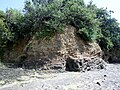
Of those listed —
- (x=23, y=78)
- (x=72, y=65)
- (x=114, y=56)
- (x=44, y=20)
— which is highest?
(x=44, y=20)

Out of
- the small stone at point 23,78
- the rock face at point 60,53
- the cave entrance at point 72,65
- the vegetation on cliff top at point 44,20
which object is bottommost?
the small stone at point 23,78

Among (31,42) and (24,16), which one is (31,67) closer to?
(31,42)

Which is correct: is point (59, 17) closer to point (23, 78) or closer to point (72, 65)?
point (72, 65)

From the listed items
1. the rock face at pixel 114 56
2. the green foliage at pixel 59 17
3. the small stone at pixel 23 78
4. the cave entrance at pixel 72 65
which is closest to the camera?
the small stone at pixel 23 78

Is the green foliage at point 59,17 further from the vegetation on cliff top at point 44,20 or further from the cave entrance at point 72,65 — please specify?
the cave entrance at point 72,65

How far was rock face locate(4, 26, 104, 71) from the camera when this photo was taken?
1002 inches

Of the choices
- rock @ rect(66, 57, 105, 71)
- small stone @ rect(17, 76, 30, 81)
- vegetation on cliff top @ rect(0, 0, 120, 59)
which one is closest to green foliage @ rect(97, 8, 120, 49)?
vegetation on cliff top @ rect(0, 0, 120, 59)

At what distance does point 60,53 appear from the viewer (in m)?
26.0

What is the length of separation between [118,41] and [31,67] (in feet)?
Result: 67.5

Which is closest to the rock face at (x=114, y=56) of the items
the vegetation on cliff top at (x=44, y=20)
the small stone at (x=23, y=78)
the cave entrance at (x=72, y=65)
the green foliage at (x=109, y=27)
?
the green foliage at (x=109, y=27)

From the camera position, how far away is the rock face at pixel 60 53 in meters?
25.5

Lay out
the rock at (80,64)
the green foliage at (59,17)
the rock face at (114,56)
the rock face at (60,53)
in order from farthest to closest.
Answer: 1. the rock face at (114,56)
2. the green foliage at (59,17)
3. the rock at (80,64)
4. the rock face at (60,53)

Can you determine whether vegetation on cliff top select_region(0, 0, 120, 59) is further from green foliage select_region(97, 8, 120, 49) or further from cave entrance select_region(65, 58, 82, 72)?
green foliage select_region(97, 8, 120, 49)

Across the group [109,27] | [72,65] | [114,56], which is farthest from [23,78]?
[114,56]
